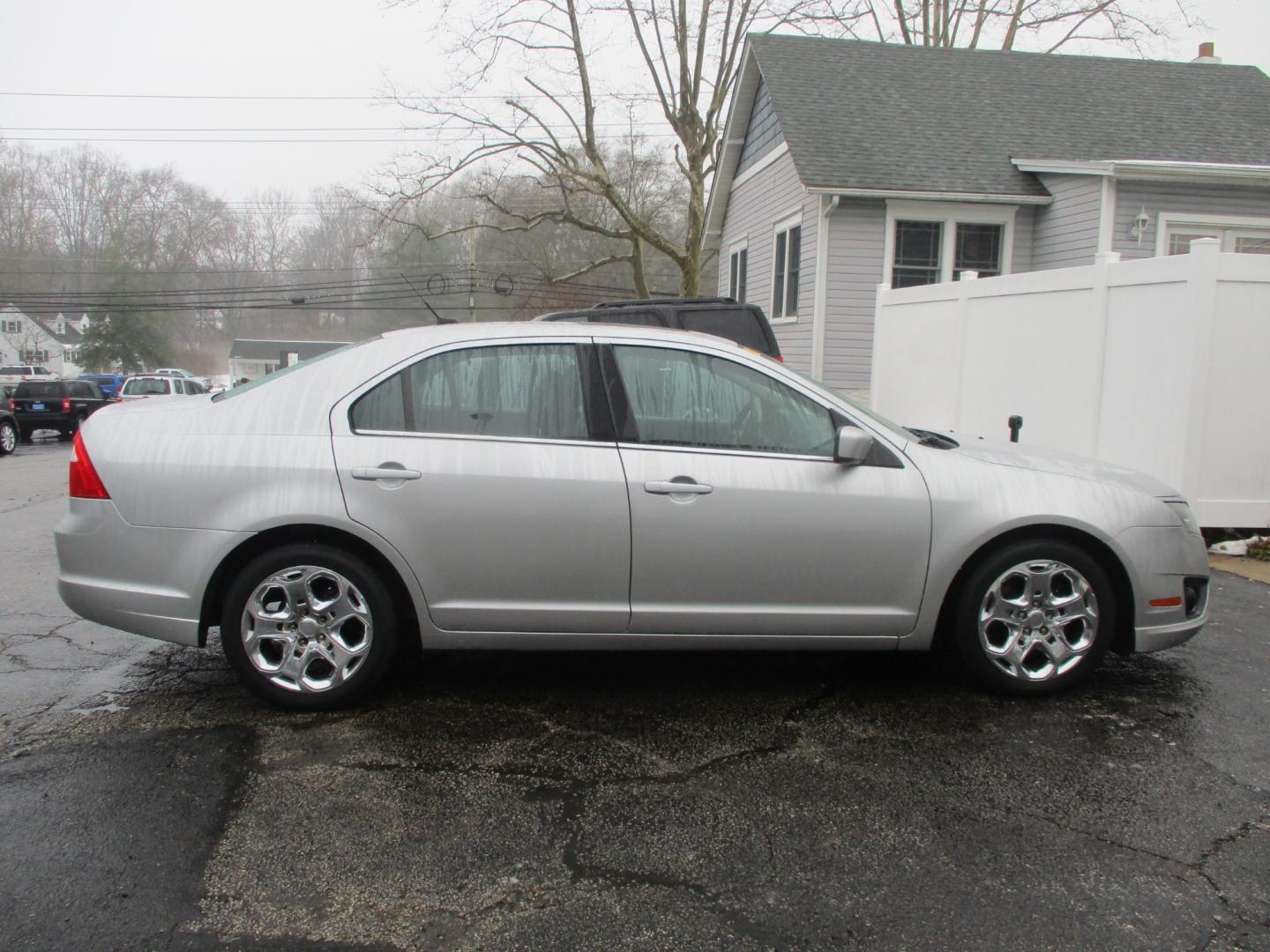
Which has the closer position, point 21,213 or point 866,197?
point 866,197

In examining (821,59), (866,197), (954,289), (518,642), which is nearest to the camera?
(518,642)

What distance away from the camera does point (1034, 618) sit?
13.3 feet

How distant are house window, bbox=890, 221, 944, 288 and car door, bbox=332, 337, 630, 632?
455 inches

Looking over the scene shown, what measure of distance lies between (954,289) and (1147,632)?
22.3 ft

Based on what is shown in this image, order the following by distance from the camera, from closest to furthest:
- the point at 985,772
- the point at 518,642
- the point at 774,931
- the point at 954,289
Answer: the point at 774,931 < the point at 985,772 < the point at 518,642 < the point at 954,289

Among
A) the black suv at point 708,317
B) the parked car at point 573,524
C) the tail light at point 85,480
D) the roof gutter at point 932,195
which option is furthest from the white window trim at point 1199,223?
the tail light at point 85,480

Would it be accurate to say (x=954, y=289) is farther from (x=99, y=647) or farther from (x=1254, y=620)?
(x=99, y=647)

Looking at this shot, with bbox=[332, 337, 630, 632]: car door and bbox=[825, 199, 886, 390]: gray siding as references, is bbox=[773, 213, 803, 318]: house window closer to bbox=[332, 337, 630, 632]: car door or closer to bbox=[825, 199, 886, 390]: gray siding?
bbox=[825, 199, 886, 390]: gray siding

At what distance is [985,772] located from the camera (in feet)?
11.3

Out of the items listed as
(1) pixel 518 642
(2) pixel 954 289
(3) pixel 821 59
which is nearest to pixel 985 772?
(1) pixel 518 642

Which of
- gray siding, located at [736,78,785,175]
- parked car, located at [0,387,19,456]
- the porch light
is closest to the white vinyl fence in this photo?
the porch light

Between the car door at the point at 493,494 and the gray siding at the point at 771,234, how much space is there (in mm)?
11132

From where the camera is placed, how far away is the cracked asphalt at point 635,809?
2.53m

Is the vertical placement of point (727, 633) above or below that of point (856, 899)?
above
